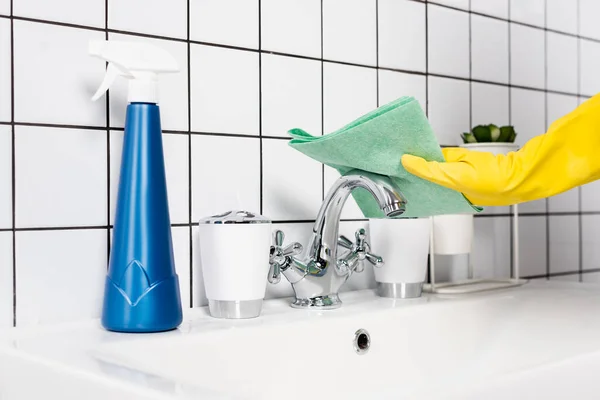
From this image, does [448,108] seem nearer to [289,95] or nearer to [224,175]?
[289,95]

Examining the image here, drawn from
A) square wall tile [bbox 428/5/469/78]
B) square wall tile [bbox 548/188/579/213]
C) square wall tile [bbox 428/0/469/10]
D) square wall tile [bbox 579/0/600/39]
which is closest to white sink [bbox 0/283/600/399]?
square wall tile [bbox 548/188/579/213]

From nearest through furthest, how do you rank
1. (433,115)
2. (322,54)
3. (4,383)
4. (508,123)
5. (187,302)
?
(4,383) < (187,302) < (322,54) < (433,115) < (508,123)

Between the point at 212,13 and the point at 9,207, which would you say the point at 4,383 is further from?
the point at 212,13

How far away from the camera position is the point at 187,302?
100cm

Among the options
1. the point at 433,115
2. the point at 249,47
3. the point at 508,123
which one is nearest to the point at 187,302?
the point at 249,47

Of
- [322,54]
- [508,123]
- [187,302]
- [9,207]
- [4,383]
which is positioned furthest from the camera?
[508,123]

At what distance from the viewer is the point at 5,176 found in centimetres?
84

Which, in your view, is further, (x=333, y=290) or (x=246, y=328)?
(x=333, y=290)

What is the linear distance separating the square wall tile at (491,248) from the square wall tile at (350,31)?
0.42 m

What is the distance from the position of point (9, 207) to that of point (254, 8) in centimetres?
46

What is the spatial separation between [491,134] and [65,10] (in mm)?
747

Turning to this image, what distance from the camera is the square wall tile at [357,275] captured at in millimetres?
1187

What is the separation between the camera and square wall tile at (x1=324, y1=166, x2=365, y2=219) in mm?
1163

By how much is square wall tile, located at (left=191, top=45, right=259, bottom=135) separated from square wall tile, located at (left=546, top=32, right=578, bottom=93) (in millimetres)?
790
